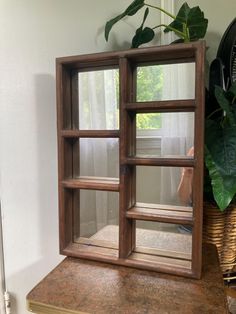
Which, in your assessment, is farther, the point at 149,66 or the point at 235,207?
the point at 235,207

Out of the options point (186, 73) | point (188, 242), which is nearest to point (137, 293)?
point (188, 242)

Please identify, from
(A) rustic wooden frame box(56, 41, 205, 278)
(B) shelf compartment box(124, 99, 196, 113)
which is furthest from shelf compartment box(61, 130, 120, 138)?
(B) shelf compartment box(124, 99, 196, 113)

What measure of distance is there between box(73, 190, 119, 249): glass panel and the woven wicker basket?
13.2 inches

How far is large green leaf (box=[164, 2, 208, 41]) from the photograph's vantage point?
0.91 metres

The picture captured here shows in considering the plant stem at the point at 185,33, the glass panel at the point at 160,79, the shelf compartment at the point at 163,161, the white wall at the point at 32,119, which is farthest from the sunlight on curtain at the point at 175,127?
the white wall at the point at 32,119

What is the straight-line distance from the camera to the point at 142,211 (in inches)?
29.3

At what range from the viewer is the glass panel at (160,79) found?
75 cm

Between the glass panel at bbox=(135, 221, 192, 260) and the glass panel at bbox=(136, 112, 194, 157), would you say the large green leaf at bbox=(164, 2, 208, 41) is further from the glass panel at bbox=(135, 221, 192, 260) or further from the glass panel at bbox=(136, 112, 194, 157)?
the glass panel at bbox=(135, 221, 192, 260)

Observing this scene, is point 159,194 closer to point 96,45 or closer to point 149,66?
point 149,66

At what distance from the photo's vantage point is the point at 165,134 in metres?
0.81

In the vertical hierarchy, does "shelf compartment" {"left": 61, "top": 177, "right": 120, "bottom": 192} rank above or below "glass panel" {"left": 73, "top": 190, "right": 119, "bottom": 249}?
above

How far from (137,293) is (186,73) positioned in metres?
0.59

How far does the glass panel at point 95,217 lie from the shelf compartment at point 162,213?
103 mm

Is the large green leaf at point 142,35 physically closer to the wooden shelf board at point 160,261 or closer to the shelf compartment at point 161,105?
the shelf compartment at point 161,105
